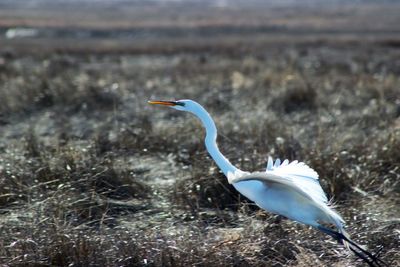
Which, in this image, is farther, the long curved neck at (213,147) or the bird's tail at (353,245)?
the long curved neck at (213,147)

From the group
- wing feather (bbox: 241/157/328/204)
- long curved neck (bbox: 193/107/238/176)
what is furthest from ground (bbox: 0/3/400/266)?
long curved neck (bbox: 193/107/238/176)

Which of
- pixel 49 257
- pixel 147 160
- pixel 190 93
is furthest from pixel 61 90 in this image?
pixel 49 257

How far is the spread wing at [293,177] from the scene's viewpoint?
4.24 metres

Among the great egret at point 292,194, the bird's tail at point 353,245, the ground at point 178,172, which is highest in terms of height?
the great egret at point 292,194

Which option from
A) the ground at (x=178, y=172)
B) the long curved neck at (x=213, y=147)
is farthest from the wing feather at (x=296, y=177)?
the ground at (x=178, y=172)

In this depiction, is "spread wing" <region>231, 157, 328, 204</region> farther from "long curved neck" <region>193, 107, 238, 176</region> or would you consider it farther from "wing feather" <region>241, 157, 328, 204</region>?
"long curved neck" <region>193, 107, 238, 176</region>

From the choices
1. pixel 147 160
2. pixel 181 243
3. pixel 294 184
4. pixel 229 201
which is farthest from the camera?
pixel 147 160

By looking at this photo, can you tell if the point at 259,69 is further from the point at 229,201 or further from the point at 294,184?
the point at 294,184

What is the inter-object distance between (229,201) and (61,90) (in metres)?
5.95

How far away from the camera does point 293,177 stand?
4.43 meters

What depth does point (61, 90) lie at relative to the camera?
11047mm

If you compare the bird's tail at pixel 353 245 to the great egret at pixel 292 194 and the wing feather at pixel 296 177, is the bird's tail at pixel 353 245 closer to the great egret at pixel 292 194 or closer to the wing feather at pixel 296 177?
the great egret at pixel 292 194

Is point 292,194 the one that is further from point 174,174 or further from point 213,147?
point 174,174

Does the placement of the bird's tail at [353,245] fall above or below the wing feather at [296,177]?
below
